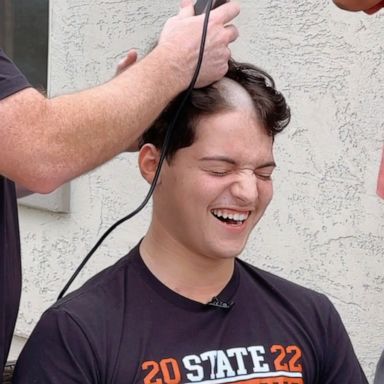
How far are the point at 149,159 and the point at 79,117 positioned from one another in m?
0.39

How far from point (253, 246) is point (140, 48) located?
104 centimetres

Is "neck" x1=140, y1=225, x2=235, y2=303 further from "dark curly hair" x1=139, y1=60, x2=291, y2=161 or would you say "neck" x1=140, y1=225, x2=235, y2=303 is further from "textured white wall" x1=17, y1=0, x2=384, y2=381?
"textured white wall" x1=17, y1=0, x2=384, y2=381

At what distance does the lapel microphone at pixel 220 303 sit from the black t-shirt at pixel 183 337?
0.04 feet

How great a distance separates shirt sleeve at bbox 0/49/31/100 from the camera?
191 cm

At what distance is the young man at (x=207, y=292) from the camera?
2.05 metres

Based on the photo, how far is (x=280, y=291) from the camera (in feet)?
7.58

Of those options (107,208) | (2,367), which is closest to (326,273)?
(107,208)

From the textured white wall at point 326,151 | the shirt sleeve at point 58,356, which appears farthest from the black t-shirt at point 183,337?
the textured white wall at point 326,151

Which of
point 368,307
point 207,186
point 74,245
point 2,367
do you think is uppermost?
point 207,186

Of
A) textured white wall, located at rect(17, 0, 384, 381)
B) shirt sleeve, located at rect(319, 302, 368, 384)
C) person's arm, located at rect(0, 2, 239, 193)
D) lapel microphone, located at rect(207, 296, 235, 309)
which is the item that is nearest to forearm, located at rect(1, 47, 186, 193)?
person's arm, located at rect(0, 2, 239, 193)

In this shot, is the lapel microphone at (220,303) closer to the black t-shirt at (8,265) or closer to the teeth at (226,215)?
the teeth at (226,215)

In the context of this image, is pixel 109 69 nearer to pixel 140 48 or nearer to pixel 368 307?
pixel 140 48

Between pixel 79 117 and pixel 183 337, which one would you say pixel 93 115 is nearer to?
pixel 79 117

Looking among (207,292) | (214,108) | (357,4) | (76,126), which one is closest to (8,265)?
(76,126)
